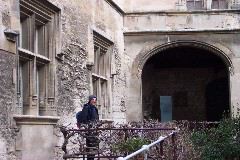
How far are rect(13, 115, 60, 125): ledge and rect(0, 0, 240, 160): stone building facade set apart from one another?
0.02m

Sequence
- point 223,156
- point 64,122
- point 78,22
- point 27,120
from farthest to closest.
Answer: point 223,156, point 78,22, point 64,122, point 27,120

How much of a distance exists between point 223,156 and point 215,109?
8.35 meters

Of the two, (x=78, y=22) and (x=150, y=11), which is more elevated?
(x=150, y=11)

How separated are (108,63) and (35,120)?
5.50 metres

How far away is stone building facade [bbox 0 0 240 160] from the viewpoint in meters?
7.72

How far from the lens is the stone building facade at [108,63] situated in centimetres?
772

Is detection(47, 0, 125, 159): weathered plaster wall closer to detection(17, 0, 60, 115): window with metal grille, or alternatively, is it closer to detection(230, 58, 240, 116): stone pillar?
detection(17, 0, 60, 115): window with metal grille

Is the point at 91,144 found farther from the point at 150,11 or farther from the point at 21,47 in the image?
the point at 150,11

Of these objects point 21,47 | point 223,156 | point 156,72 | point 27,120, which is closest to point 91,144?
point 27,120

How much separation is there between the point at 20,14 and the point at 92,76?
12.8 ft

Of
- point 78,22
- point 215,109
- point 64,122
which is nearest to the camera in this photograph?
point 64,122

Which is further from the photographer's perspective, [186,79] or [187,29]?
[186,79]

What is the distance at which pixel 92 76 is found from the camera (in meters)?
11.9

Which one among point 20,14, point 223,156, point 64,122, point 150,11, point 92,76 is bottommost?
point 223,156
